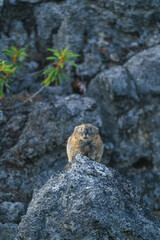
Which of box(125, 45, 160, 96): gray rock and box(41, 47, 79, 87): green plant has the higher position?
box(41, 47, 79, 87): green plant

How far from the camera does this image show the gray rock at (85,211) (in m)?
3.67

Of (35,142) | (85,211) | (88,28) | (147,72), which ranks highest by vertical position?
(88,28)

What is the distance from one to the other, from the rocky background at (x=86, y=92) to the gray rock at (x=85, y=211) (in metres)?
2.36

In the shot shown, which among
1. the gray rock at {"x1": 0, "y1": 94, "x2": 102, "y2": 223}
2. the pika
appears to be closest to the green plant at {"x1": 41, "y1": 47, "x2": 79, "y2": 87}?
the gray rock at {"x1": 0, "y1": 94, "x2": 102, "y2": 223}

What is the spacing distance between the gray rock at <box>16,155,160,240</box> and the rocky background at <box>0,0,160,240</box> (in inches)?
92.9

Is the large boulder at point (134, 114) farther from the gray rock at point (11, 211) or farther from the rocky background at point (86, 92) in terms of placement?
the gray rock at point (11, 211)

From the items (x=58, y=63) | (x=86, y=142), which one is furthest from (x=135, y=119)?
(x=86, y=142)

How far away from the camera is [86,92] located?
9.00 metres

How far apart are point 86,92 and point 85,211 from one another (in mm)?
5623

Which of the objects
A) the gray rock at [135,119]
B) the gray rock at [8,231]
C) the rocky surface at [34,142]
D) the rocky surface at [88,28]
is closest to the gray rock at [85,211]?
the gray rock at [8,231]

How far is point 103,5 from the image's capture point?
9.09 meters

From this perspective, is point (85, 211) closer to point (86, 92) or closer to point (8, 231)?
point (8, 231)

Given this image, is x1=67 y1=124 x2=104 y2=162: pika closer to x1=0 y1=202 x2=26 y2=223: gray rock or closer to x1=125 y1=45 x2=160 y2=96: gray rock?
x1=0 y1=202 x2=26 y2=223: gray rock

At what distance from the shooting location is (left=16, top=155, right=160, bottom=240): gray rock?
12.0 feet
